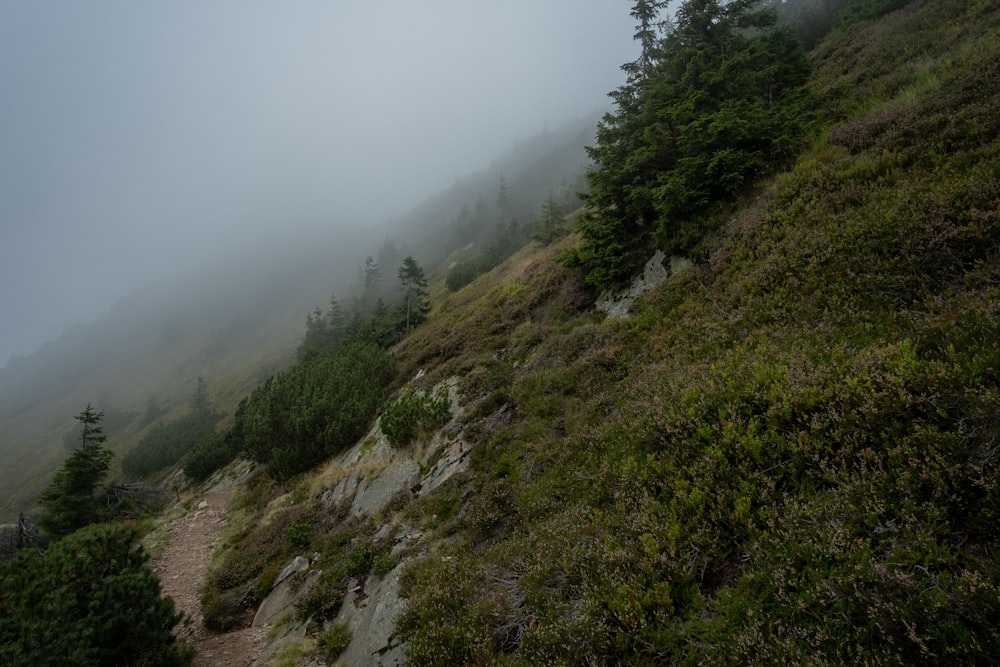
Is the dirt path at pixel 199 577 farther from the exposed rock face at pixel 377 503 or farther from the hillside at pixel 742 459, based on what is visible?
the exposed rock face at pixel 377 503

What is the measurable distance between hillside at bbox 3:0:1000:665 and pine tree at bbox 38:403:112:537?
11.6 metres

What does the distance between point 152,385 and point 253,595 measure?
139236 millimetres

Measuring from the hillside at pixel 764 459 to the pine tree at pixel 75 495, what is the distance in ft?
46.0

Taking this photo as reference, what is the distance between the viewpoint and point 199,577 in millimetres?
13891

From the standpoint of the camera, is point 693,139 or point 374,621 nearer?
point 374,621

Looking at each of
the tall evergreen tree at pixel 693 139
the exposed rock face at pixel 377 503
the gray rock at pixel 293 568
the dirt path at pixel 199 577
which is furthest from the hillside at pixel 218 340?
the gray rock at pixel 293 568

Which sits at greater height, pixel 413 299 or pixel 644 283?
pixel 413 299

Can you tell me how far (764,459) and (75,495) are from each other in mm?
29632

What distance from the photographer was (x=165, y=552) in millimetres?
16484

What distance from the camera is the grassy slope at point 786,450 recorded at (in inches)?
121

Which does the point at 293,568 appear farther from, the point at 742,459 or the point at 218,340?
the point at 218,340

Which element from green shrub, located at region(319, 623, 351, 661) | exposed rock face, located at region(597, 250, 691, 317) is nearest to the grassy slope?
exposed rock face, located at region(597, 250, 691, 317)

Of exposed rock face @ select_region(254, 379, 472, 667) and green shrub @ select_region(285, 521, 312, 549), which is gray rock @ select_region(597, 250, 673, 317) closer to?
exposed rock face @ select_region(254, 379, 472, 667)

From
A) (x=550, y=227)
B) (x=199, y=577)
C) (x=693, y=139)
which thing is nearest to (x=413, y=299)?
(x=550, y=227)
